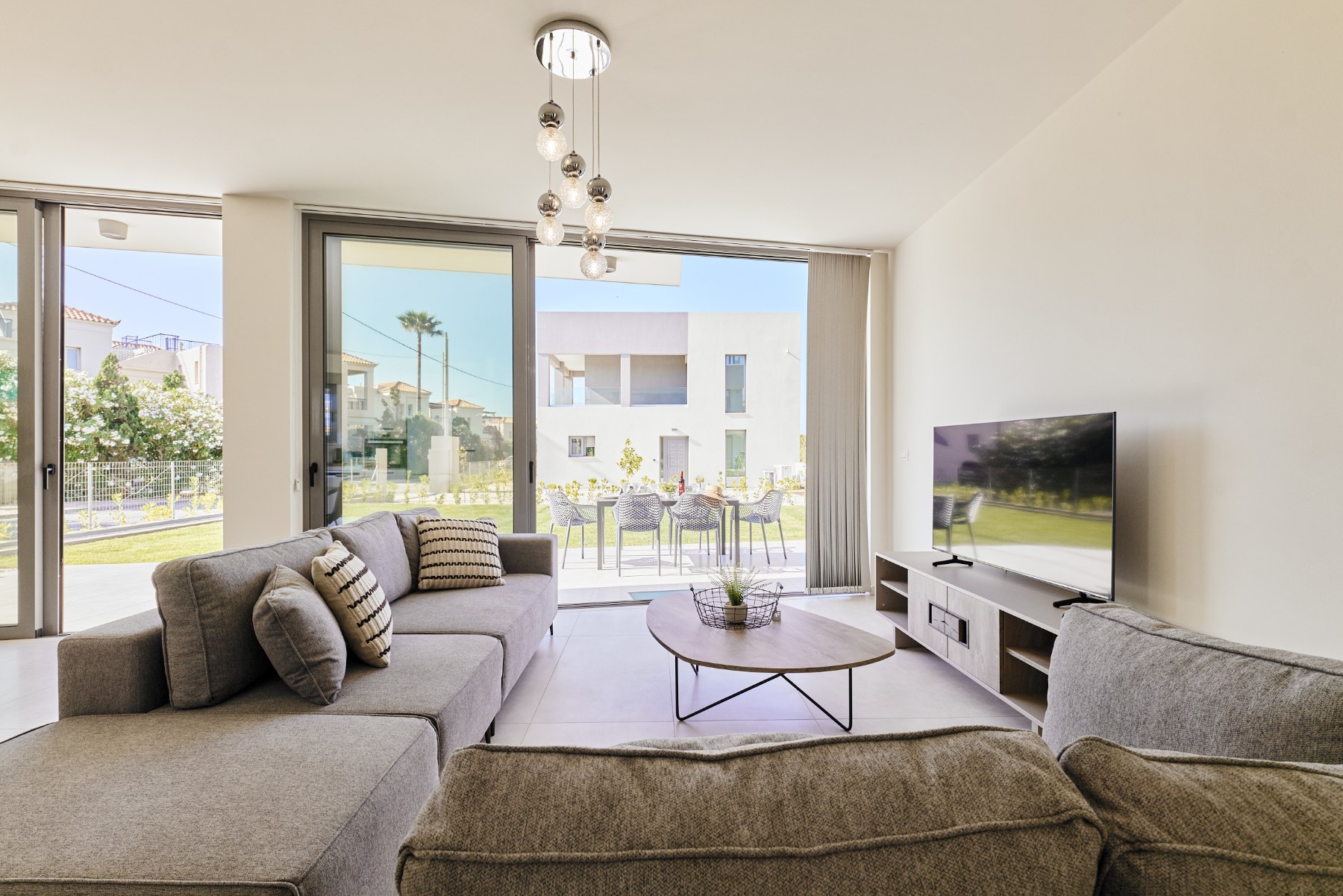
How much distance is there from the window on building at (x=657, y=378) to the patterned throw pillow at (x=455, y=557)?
21.1 ft

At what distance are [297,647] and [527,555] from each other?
1.67 m

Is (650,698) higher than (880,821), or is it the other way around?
(880,821)

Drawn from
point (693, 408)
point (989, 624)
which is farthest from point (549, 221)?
point (693, 408)

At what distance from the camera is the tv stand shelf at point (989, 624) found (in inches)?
89.4

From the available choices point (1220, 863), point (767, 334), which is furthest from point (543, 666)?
point (767, 334)

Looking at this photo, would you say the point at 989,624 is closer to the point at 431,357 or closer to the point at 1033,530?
the point at 1033,530

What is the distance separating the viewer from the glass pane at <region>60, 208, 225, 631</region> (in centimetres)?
352

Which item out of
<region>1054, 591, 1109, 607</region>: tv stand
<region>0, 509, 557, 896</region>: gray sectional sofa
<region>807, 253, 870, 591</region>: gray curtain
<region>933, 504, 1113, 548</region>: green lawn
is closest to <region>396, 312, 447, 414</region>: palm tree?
<region>0, 509, 557, 896</region>: gray sectional sofa

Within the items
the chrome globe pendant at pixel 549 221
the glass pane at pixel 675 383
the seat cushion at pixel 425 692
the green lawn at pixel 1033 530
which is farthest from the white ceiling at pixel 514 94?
the glass pane at pixel 675 383

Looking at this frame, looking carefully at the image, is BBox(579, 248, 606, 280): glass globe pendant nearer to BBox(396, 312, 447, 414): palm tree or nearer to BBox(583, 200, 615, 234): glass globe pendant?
BBox(583, 200, 615, 234): glass globe pendant

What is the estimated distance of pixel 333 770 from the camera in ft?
3.97

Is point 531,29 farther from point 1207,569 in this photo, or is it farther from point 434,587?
point 1207,569

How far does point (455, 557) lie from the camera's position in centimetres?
287

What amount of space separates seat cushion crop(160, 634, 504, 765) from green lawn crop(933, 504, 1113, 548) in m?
2.31
